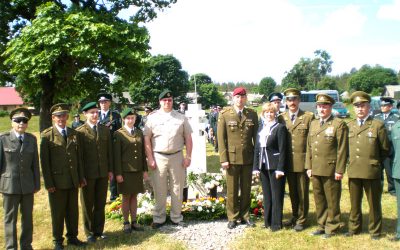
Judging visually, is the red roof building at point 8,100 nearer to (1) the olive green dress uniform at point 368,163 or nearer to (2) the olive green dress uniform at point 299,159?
(2) the olive green dress uniform at point 299,159

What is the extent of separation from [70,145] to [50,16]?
5467mm

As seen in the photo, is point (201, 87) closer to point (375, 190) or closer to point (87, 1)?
point (87, 1)

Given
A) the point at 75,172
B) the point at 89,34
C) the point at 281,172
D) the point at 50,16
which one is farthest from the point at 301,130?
the point at 50,16

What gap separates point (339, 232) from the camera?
17.8ft

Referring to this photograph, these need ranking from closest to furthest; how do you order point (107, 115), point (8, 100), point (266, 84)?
1. point (107, 115)
2. point (8, 100)
3. point (266, 84)

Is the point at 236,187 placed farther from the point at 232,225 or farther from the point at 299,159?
the point at 299,159

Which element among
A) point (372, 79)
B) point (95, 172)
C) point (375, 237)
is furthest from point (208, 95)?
point (375, 237)

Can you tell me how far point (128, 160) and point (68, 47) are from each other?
4.59m

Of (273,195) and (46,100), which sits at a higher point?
(46,100)

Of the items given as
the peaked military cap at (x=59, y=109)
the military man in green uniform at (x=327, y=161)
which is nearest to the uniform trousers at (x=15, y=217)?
the peaked military cap at (x=59, y=109)

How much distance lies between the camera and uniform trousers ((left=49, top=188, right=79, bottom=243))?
195 inches

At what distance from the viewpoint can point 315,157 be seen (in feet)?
17.2

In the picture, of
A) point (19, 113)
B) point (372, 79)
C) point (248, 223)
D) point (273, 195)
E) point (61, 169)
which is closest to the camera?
point (19, 113)

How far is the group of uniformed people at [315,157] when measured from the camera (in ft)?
16.6
